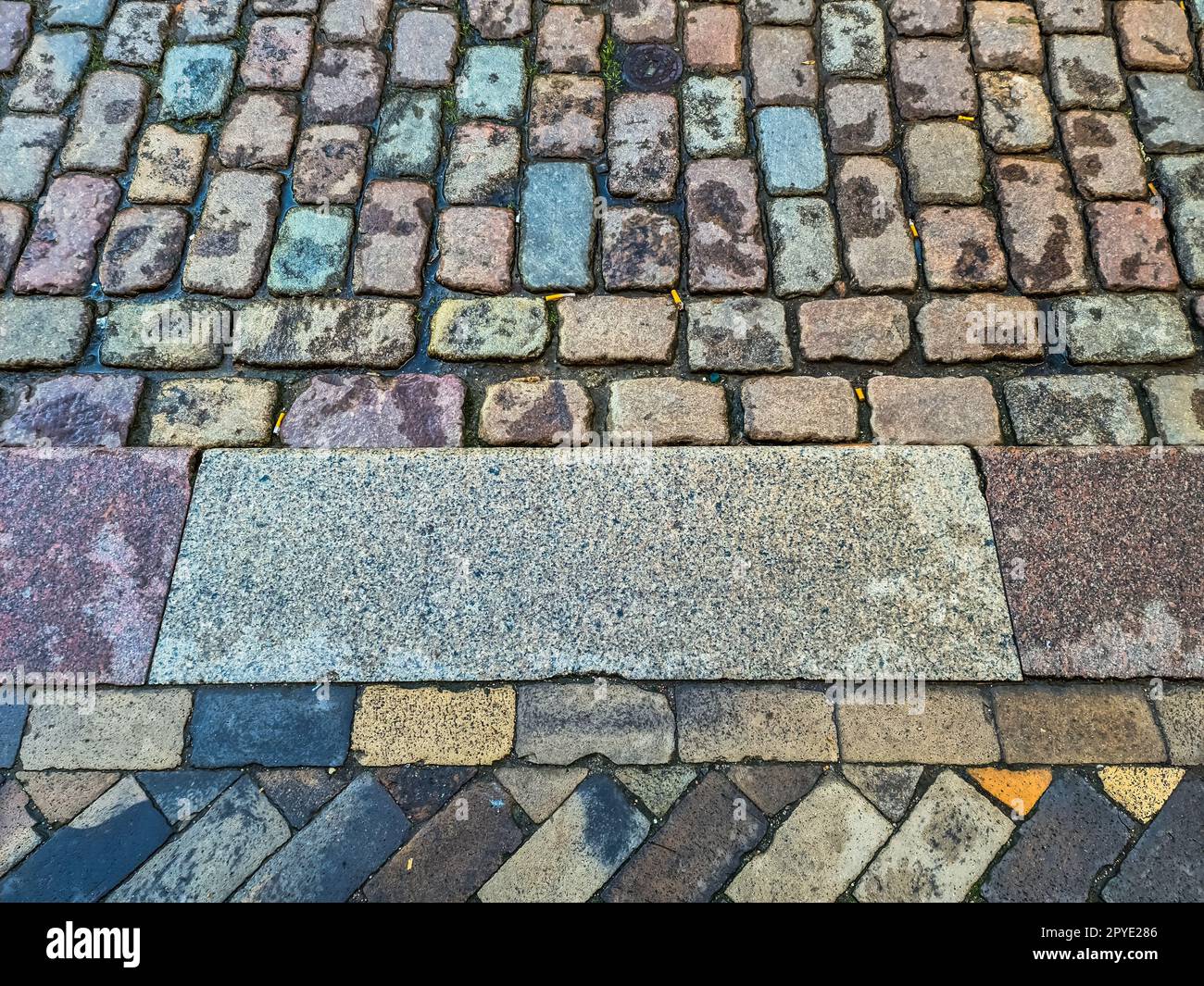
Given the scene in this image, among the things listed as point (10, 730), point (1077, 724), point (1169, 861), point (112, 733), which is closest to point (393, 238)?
point (112, 733)

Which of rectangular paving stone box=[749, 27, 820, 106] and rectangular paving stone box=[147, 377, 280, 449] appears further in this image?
rectangular paving stone box=[749, 27, 820, 106]

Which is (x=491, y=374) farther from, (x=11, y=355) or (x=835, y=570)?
(x=11, y=355)

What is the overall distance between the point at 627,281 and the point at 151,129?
1956 millimetres

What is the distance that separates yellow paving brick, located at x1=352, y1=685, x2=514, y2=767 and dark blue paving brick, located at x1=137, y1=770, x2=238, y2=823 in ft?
1.22

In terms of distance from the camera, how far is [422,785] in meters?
2.19

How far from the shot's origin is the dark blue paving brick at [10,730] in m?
2.24

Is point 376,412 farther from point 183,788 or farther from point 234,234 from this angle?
point 183,788

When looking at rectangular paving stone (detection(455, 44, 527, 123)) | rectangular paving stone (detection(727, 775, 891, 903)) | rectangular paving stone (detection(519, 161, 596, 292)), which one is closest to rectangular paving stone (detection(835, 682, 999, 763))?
rectangular paving stone (detection(727, 775, 891, 903))

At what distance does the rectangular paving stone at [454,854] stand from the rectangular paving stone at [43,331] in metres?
2.00

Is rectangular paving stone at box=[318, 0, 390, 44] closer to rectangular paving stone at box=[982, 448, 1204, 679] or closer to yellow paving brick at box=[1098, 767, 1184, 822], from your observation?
rectangular paving stone at box=[982, 448, 1204, 679]

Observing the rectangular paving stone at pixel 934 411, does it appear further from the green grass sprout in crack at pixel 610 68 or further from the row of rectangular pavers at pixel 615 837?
the green grass sprout in crack at pixel 610 68

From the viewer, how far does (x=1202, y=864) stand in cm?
209

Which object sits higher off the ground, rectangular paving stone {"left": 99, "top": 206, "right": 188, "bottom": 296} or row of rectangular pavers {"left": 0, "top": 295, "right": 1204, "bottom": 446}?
rectangular paving stone {"left": 99, "top": 206, "right": 188, "bottom": 296}

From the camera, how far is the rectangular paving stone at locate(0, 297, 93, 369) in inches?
108
